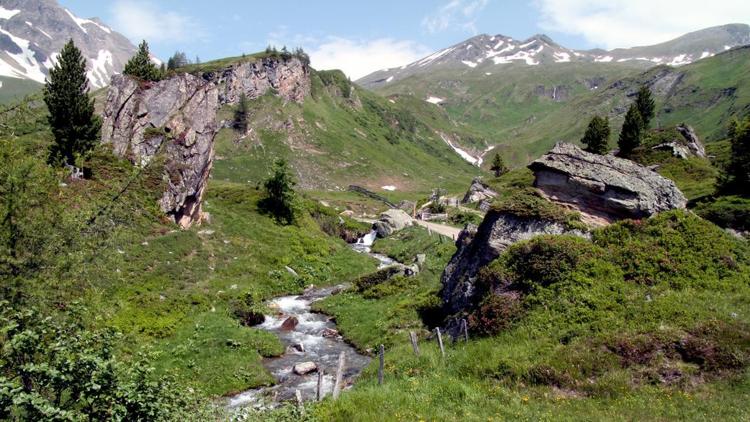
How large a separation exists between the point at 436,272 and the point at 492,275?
1757 cm

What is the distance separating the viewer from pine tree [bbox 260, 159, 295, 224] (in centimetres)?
5884

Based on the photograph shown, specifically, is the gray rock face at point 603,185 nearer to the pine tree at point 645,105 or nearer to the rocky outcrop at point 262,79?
the pine tree at point 645,105

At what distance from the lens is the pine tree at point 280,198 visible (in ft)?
193

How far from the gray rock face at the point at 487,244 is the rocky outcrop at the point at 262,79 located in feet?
428

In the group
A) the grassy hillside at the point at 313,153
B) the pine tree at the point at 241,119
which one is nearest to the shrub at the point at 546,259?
the grassy hillside at the point at 313,153

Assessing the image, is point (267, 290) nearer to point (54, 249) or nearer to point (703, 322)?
point (54, 249)

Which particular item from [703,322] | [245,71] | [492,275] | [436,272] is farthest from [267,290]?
[245,71]

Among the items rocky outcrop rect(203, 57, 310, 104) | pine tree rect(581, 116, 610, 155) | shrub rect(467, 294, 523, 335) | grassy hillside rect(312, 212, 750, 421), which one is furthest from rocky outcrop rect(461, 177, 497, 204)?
rocky outcrop rect(203, 57, 310, 104)

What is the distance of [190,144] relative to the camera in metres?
49.2

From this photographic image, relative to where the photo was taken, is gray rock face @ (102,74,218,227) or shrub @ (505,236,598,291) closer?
shrub @ (505,236,598,291)

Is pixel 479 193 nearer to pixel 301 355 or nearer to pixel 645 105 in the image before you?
pixel 645 105

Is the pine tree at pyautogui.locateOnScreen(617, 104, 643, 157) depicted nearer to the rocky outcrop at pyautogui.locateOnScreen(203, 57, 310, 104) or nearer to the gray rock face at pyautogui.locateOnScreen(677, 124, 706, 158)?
the gray rock face at pyautogui.locateOnScreen(677, 124, 706, 158)

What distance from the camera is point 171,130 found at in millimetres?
47719

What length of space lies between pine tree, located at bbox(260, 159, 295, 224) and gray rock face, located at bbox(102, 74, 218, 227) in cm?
948
